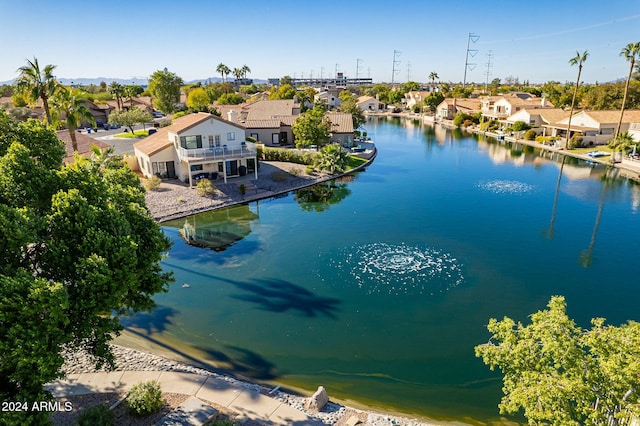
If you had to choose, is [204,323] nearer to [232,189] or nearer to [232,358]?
[232,358]

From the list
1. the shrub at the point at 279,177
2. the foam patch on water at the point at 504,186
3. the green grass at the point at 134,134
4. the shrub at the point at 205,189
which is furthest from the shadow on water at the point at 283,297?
the green grass at the point at 134,134

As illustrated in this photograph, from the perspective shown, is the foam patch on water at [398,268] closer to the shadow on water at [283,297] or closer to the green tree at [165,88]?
the shadow on water at [283,297]

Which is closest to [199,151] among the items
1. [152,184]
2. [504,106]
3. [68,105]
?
[152,184]

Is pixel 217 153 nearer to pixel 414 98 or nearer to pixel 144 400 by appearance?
pixel 144 400

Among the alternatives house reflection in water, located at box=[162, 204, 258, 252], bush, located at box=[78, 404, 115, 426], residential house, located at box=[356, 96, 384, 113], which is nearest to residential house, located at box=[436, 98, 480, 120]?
residential house, located at box=[356, 96, 384, 113]

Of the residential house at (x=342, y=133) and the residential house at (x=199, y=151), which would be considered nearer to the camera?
the residential house at (x=199, y=151)

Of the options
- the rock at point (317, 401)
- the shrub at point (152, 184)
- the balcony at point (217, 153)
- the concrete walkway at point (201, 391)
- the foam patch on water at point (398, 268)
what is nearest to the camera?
the concrete walkway at point (201, 391)
